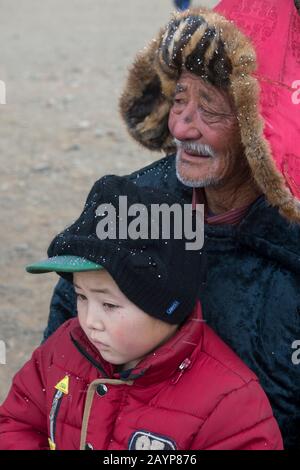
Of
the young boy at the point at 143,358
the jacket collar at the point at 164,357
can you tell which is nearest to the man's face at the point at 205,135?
the young boy at the point at 143,358

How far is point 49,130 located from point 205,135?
5501 millimetres

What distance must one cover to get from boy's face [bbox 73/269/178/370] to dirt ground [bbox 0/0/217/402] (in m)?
2.30

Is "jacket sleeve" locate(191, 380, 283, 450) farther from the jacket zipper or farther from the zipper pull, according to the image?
the jacket zipper

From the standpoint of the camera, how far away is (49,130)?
→ 26.1 ft

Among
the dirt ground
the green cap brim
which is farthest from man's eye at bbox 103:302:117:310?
the dirt ground

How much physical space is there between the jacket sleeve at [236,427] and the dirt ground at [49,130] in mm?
2381

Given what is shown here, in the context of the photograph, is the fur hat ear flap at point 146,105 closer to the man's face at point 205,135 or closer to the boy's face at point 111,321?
the man's face at point 205,135

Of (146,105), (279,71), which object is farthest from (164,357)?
(146,105)

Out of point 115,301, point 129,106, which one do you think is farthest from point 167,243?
point 129,106

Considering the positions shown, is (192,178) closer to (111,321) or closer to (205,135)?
(205,135)

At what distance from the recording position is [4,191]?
6758mm

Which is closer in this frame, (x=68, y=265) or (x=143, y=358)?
(x=68, y=265)

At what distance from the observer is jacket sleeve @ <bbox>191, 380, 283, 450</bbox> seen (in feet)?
7.02

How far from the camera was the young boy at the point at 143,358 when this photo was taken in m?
2.12
